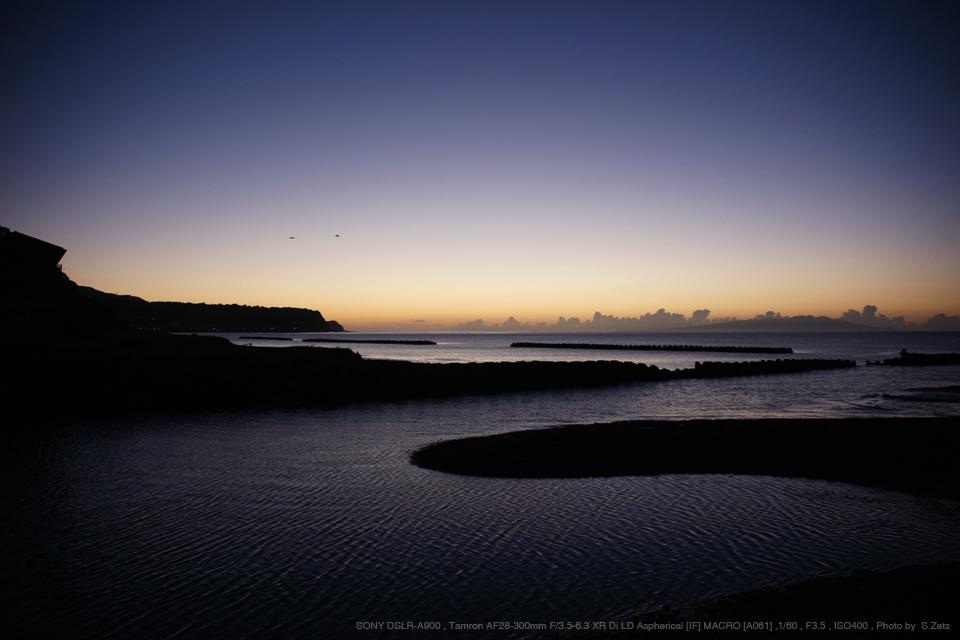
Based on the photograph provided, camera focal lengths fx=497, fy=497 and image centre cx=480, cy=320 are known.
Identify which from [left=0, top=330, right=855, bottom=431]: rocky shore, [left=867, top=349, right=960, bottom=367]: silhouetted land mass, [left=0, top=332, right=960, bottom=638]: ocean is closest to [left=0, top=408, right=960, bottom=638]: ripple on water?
[left=0, top=332, right=960, bottom=638]: ocean

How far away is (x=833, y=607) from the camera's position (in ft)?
19.9

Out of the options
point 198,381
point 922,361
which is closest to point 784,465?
point 198,381

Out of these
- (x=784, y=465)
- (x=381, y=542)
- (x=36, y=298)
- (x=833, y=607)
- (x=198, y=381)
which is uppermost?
(x=36, y=298)

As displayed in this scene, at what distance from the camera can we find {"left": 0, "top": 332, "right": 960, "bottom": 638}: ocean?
258 inches

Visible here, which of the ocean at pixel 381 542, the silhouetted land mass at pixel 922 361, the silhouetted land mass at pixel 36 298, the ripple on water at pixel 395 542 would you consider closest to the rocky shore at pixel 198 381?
the silhouetted land mass at pixel 36 298

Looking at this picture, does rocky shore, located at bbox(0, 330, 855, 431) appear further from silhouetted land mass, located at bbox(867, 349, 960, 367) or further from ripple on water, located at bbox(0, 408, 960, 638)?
silhouetted land mass, located at bbox(867, 349, 960, 367)

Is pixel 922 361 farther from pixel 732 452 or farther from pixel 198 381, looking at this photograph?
pixel 198 381

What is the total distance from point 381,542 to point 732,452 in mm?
11576

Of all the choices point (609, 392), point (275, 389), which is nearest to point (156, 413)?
point (275, 389)

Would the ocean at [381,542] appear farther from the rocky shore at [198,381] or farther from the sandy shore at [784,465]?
the rocky shore at [198,381]

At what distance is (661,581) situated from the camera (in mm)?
7219

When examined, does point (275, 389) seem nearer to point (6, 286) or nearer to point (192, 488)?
point (192, 488)

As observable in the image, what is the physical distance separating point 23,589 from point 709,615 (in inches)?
372

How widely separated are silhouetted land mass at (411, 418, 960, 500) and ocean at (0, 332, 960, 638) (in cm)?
92
